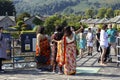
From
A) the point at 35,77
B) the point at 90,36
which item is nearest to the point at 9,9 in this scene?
the point at 90,36

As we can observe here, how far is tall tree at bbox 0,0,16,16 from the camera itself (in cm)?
12406

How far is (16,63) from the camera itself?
1561cm

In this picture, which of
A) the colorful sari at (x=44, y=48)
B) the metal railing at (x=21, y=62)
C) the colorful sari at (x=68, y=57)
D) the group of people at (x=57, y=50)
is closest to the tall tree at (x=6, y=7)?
the metal railing at (x=21, y=62)

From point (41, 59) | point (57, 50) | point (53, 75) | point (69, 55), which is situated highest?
point (57, 50)

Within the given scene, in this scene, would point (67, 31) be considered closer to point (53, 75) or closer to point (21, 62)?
point (53, 75)

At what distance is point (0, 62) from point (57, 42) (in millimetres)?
2111

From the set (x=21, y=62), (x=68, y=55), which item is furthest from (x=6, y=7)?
(x=68, y=55)

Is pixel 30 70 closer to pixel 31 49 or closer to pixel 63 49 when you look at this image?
pixel 31 49

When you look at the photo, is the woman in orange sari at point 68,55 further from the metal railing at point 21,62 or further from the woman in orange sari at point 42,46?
the metal railing at point 21,62

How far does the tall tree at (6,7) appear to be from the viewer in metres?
124

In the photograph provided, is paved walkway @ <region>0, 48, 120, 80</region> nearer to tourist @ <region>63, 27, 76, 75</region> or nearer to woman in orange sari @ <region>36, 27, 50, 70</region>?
tourist @ <region>63, 27, 76, 75</region>

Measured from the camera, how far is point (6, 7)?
126 metres

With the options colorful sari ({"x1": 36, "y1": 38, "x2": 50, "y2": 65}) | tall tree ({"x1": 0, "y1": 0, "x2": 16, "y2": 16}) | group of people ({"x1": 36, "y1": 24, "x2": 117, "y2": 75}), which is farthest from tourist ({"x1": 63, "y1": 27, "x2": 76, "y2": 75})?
tall tree ({"x1": 0, "y1": 0, "x2": 16, "y2": 16})

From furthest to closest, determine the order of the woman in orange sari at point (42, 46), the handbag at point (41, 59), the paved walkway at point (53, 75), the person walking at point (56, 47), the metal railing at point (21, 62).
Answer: the metal railing at point (21, 62) < the handbag at point (41, 59) < the woman in orange sari at point (42, 46) < the person walking at point (56, 47) < the paved walkway at point (53, 75)
